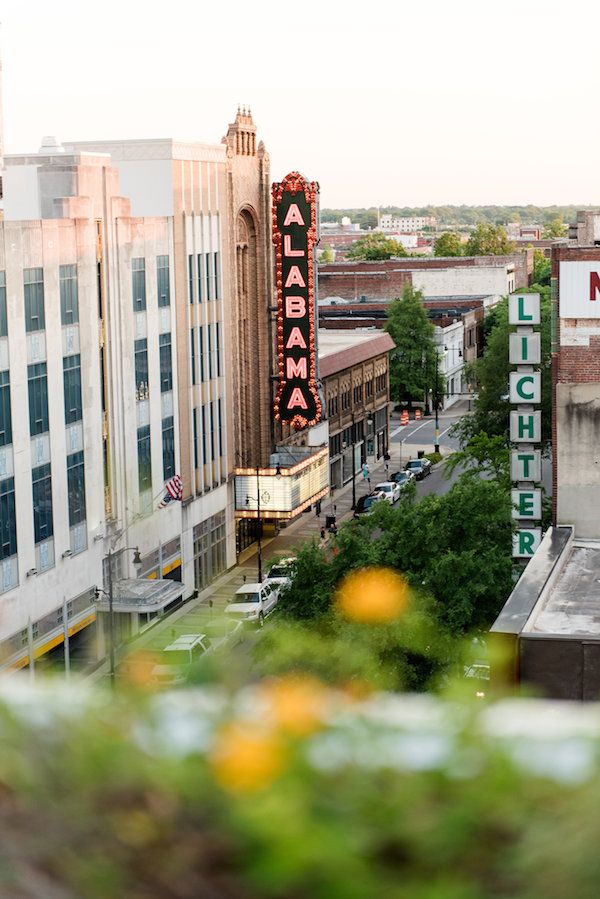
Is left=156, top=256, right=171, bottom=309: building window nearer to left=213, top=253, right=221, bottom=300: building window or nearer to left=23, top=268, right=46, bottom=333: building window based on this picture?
left=213, top=253, right=221, bottom=300: building window

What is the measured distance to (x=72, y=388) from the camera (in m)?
47.2

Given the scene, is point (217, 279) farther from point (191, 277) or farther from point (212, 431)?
point (212, 431)

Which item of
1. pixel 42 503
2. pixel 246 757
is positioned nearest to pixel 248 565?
pixel 42 503

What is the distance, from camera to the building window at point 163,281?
5462 cm

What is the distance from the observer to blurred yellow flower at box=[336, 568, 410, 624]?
33.5 meters

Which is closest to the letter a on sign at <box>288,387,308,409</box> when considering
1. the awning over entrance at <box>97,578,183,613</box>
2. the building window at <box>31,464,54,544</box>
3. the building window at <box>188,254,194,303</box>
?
the building window at <box>188,254,194,303</box>

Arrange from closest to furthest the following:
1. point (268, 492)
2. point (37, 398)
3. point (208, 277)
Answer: point (37, 398) → point (208, 277) → point (268, 492)

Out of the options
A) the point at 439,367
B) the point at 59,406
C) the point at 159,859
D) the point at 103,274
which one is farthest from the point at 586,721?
the point at 439,367

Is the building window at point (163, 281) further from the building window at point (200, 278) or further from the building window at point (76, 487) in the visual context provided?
the building window at point (76, 487)

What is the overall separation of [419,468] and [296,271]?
27000 mm

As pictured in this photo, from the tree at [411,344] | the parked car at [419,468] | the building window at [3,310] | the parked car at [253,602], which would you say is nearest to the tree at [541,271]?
the tree at [411,344]

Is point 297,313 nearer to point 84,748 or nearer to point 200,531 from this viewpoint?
point 200,531

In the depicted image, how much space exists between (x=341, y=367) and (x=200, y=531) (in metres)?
26.0

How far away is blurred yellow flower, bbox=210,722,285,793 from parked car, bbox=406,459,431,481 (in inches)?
3282
